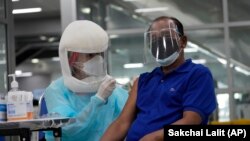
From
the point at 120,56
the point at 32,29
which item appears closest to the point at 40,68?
the point at 32,29

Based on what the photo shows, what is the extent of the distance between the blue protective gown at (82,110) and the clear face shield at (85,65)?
97 millimetres

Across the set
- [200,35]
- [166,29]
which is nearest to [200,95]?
[166,29]

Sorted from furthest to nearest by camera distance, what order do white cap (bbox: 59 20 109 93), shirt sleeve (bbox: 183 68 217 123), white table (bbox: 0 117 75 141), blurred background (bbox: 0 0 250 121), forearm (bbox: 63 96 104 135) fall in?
blurred background (bbox: 0 0 250 121), white cap (bbox: 59 20 109 93), forearm (bbox: 63 96 104 135), shirt sleeve (bbox: 183 68 217 123), white table (bbox: 0 117 75 141)

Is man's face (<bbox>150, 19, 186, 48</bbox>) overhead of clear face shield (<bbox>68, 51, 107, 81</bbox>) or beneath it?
overhead

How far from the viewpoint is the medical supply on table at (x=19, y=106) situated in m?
2.09

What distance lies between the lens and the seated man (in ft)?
7.88

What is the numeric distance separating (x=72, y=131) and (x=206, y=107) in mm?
666

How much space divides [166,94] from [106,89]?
37 centimetres

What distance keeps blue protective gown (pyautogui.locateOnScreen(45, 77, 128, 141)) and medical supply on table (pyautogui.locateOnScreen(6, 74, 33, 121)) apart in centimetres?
22

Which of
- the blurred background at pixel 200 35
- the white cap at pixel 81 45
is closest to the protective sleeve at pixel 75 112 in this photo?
the white cap at pixel 81 45

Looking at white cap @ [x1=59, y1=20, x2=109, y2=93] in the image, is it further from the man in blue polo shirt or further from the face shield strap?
the man in blue polo shirt

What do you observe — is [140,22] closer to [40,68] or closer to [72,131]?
[72,131]

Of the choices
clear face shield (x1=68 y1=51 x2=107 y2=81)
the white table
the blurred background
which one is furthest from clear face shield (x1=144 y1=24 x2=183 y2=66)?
the blurred background

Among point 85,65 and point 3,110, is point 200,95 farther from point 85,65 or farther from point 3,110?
point 3,110
